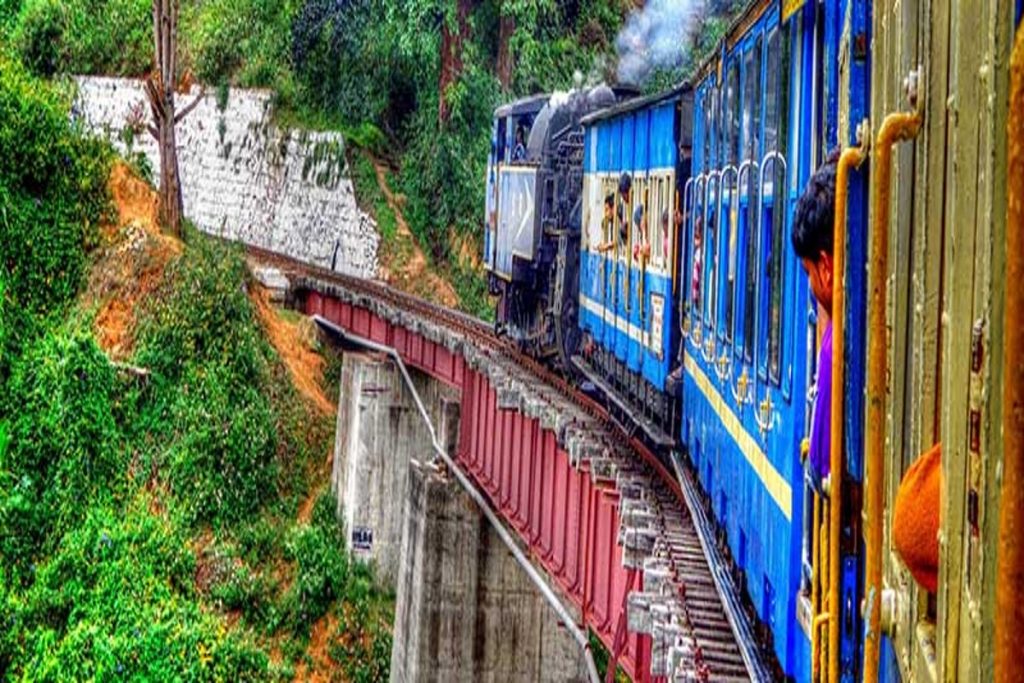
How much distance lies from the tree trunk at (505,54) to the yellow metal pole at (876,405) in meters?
35.4

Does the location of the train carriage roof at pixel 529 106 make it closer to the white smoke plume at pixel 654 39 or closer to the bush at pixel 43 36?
the white smoke plume at pixel 654 39

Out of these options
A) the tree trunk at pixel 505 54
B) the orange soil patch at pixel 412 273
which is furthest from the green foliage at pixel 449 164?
the orange soil patch at pixel 412 273

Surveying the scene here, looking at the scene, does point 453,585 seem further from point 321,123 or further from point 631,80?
point 321,123

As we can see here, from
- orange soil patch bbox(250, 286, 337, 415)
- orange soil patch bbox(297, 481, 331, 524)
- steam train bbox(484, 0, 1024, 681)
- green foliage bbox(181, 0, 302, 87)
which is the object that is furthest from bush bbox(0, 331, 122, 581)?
green foliage bbox(181, 0, 302, 87)

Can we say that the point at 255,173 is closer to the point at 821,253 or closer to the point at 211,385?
the point at 211,385

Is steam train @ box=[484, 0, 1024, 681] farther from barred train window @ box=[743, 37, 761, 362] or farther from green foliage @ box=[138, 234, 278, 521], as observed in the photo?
green foliage @ box=[138, 234, 278, 521]

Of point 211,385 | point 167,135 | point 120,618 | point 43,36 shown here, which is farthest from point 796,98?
point 43,36

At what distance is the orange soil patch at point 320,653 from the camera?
1003 inches

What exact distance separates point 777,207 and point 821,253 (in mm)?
2596

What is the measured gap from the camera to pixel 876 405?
327 cm

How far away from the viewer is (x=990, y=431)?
217cm

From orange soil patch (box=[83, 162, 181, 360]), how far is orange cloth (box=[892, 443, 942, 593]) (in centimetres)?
2732

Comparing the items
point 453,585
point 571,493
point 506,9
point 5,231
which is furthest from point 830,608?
point 506,9

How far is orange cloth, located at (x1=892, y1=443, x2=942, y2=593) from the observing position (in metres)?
2.73
